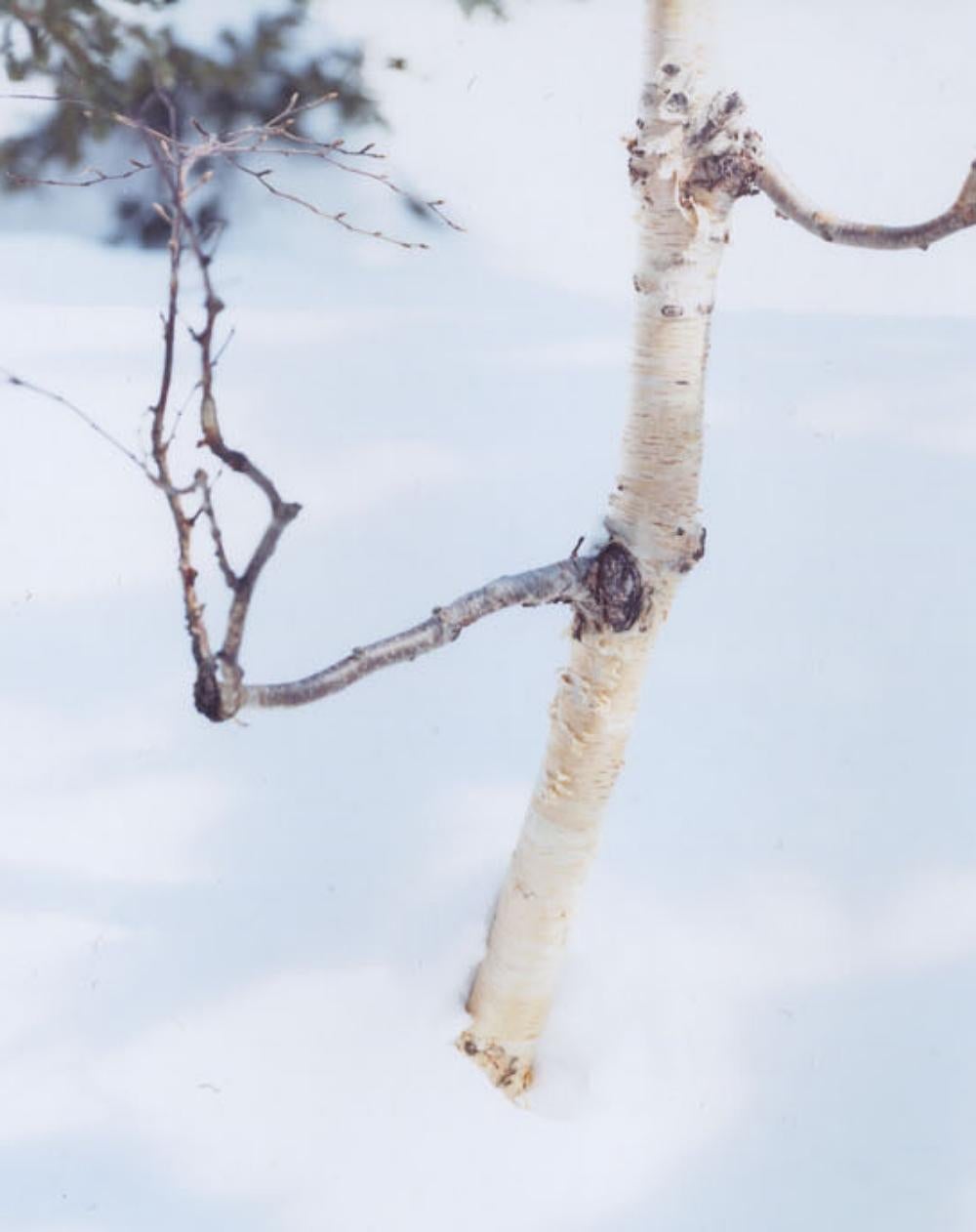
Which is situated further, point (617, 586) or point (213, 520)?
point (617, 586)

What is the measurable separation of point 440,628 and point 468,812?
0.92 m

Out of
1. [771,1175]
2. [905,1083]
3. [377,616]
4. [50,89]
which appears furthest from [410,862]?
[50,89]

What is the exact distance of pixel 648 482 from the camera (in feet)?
4.76

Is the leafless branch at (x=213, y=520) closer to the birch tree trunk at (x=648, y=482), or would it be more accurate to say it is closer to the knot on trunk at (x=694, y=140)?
the birch tree trunk at (x=648, y=482)

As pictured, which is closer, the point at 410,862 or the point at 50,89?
the point at 410,862

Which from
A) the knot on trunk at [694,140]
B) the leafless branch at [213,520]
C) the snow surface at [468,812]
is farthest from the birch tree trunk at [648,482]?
the snow surface at [468,812]

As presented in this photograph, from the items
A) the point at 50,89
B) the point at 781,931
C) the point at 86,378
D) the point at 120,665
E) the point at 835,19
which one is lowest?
the point at 781,931

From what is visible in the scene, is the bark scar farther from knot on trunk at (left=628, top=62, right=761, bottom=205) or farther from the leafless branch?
knot on trunk at (left=628, top=62, right=761, bottom=205)

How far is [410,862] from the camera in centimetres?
210

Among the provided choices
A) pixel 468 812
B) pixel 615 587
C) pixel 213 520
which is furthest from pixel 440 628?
pixel 468 812

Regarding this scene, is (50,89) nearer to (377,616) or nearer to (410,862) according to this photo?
(377,616)

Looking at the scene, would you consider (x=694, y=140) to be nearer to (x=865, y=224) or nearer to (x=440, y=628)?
(x=865, y=224)

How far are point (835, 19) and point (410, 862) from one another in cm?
527

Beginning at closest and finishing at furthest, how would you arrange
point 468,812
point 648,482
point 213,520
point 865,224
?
point 213,520 < point 865,224 < point 648,482 < point 468,812
